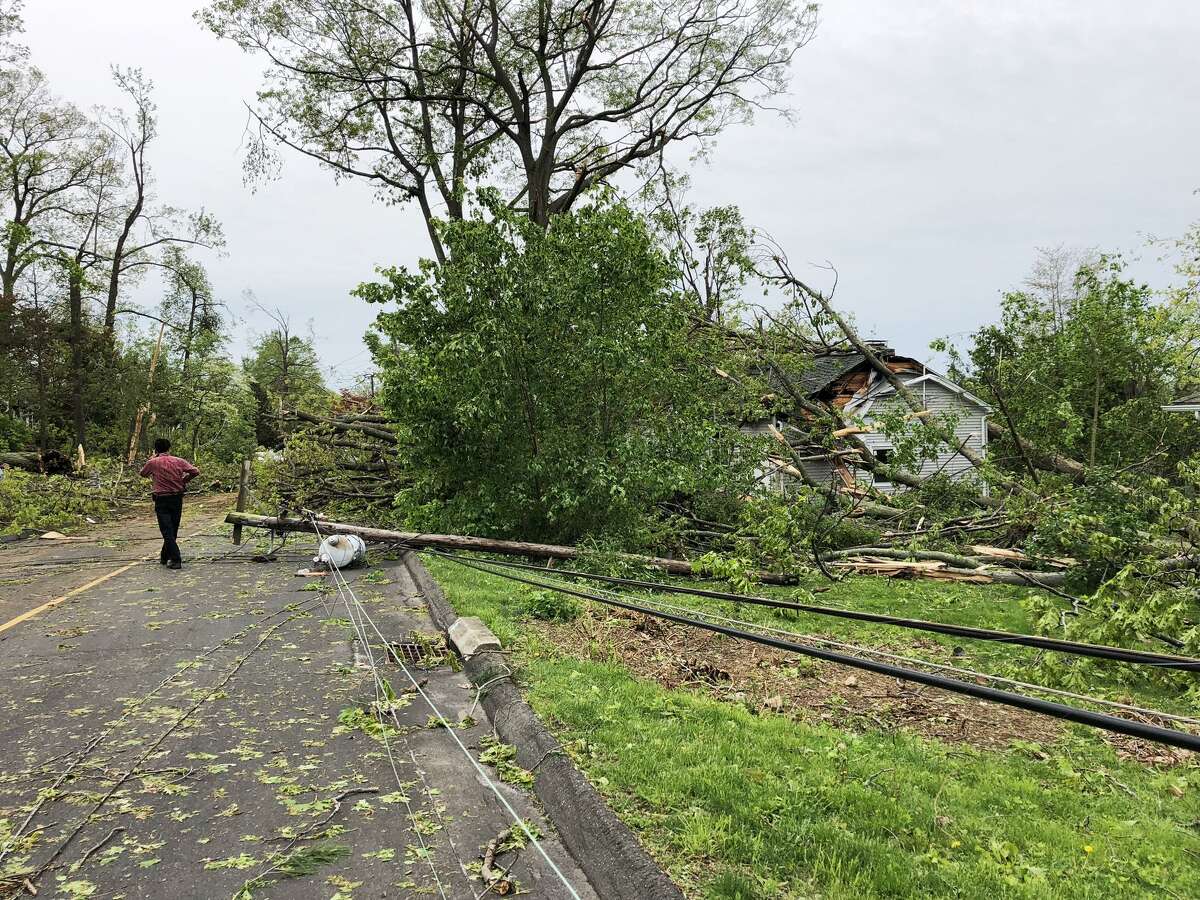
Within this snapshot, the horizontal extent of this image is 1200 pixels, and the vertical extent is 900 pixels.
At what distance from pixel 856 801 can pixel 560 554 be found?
7250 mm

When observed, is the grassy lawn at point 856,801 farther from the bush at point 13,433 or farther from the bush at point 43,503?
the bush at point 13,433

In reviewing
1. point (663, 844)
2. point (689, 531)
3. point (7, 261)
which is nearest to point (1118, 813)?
point (663, 844)

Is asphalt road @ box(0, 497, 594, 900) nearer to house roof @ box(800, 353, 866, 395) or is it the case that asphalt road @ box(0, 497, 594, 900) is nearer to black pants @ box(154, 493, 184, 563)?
black pants @ box(154, 493, 184, 563)

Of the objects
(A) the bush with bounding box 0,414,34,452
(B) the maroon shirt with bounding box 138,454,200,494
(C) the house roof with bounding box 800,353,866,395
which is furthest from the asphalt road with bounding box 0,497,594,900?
→ (C) the house roof with bounding box 800,353,866,395

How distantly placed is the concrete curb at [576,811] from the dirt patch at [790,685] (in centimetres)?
134

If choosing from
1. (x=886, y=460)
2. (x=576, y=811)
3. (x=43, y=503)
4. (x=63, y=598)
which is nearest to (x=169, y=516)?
(x=63, y=598)

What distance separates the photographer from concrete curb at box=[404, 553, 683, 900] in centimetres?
270

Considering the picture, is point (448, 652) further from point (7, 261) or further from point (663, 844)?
point (7, 261)

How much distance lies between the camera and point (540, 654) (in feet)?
18.7

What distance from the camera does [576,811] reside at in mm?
3242

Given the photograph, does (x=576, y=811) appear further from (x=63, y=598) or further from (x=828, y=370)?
(x=828, y=370)

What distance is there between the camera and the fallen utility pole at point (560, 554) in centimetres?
988

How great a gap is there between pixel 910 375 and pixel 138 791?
1013 inches

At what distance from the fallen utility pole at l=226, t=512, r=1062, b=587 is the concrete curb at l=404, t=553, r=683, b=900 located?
15.3 feet
